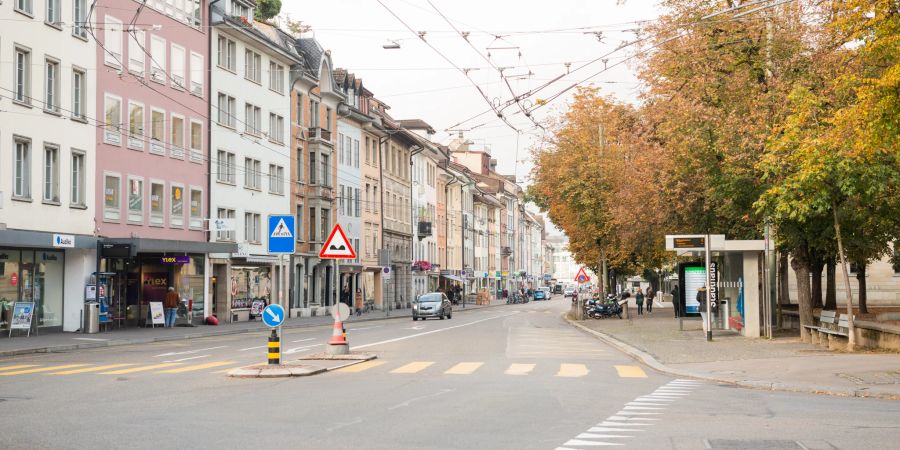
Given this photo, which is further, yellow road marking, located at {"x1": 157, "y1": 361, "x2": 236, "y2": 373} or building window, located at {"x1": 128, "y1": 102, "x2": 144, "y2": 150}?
building window, located at {"x1": 128, "y1": 102, "x2": 144, "y2": 150}

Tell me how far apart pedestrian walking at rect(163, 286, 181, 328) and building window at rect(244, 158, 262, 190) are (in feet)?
39.6

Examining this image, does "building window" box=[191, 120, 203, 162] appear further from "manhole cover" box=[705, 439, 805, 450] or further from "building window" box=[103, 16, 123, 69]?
"manhole cover" box=[705, 439, 805, 450]

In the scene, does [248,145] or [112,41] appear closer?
[112,41]

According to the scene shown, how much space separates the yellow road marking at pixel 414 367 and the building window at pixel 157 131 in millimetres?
25799

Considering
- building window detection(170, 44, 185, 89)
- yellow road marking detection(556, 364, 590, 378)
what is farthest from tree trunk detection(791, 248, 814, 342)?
building window detection(170, 44, 185, 89)

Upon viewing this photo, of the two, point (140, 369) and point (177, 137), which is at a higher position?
point (177, 137)

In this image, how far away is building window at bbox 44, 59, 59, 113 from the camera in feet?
121

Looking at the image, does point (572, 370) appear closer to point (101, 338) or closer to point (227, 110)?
point (101, 338)

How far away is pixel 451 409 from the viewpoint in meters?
13.4

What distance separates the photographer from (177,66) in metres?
46.4

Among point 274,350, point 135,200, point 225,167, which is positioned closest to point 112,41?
point 135,200

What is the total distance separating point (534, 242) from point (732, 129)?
165 metres

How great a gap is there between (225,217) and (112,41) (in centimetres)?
1269

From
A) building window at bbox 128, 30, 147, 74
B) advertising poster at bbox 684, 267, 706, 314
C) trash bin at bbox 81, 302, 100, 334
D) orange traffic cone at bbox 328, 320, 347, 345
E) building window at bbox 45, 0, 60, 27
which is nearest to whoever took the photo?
orange traffic cone at bbox 328, 320, 347, 345
